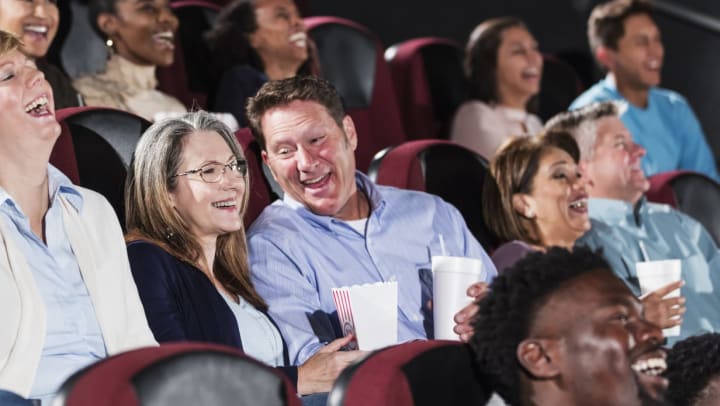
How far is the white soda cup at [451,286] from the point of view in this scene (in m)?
1.42

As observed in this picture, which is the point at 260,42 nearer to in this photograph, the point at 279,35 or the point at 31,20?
the point at 279,35

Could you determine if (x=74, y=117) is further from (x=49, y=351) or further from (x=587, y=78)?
(x=587, y=78)

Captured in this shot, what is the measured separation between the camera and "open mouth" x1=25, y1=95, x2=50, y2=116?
1328 millimetres

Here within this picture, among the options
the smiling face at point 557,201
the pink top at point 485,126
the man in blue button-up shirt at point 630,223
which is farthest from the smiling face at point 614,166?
the pink top at point 485,126

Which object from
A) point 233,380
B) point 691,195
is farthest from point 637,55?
point 233,380

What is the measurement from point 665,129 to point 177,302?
1.47m

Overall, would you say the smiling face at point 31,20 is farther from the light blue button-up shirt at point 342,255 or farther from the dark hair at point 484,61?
the dark hair at point 484,61

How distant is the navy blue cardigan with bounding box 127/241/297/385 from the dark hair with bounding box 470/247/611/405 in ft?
1.04

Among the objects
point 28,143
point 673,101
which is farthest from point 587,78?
point 28,143

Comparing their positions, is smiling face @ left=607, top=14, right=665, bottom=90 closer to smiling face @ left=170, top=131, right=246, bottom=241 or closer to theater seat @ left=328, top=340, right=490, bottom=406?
smiling face @ left=170, top=131, right=246, bottom=241

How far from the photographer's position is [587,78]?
9.84 feet

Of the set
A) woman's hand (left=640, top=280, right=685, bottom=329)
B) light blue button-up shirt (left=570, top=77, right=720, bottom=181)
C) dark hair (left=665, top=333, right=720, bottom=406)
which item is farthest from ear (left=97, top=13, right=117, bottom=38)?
dark hair (left=665, top=333, right=720, bottom=406)

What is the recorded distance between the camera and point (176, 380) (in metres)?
0.90

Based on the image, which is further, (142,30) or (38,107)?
(142,30)
